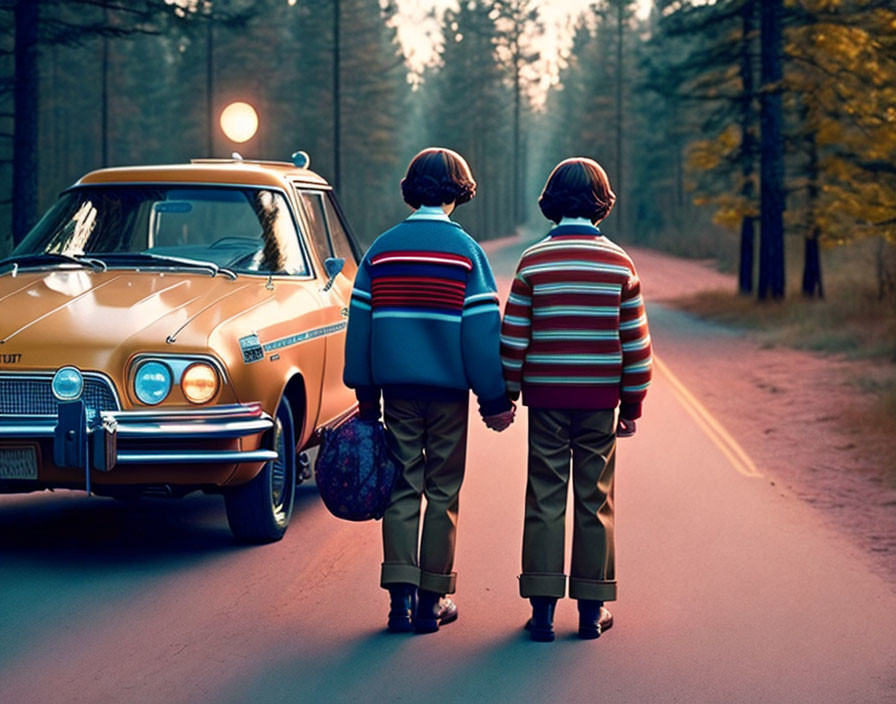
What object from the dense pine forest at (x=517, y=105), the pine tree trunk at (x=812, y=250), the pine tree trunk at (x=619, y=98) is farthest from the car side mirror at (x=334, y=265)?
the pine tree trunk at (x=619, y=98)

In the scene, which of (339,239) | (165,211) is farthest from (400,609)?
(339,239)

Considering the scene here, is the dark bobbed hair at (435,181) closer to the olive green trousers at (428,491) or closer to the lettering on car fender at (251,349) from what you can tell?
the olive green trousers at (428,491)

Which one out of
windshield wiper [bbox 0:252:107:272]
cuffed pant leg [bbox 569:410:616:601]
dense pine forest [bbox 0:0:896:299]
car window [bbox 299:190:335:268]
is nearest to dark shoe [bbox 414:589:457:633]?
cuffed pant leg [bbox 569:410:616:601]

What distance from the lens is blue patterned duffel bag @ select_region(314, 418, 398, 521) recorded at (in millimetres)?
6039

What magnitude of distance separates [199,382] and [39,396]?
2.51ft

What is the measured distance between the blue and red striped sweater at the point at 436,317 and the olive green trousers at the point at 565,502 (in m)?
0.25

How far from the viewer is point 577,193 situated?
6008mm

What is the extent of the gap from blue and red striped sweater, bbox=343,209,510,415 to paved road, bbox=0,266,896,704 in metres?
1.08

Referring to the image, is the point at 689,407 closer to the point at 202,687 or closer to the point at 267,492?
the point at 267,492

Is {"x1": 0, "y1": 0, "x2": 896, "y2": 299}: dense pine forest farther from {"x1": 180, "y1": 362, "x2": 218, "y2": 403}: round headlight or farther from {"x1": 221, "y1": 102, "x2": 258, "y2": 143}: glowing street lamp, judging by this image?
{"x1": 180, "y1": 362, "x2": 218, "y2": 403}: round headlight

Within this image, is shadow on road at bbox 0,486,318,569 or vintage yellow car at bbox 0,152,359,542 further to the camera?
shadow on road at bbox 0,486,318,569

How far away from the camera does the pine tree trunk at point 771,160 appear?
2623 cm

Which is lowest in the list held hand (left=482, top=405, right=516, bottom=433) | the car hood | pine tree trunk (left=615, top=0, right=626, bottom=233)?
held hand (left=482, top=405, right=516, bottom=433)

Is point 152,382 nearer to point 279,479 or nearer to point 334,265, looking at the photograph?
point 279,479
